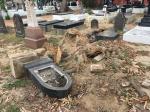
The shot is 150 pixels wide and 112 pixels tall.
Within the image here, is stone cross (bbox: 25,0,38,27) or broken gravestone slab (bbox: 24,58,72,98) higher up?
stone cross (bbox: 25,0,38,27)

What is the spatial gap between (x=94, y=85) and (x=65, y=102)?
862mm

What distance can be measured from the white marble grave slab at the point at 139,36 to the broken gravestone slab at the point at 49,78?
397 cm

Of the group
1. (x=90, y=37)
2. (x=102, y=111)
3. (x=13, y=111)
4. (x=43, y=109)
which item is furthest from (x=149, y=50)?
(x=13, y=111)

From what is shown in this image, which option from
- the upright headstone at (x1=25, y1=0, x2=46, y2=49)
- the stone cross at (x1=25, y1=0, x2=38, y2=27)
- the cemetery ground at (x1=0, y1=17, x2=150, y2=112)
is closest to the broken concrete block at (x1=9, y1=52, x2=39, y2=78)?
the cemetery ground at (x1=0, y1=17, x2=150, y2=112)

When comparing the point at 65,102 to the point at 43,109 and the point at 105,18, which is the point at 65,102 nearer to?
the point at 43,109

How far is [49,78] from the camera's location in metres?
5.05

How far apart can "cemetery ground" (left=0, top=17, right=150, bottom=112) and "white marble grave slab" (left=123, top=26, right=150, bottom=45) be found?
82 cm

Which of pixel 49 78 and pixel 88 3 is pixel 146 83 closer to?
pixel 49 78

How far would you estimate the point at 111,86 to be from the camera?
4.88m

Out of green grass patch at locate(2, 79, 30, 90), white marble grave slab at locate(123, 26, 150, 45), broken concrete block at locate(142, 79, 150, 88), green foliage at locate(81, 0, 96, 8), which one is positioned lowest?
green grass patch at locate(2, 79, 30, 90)

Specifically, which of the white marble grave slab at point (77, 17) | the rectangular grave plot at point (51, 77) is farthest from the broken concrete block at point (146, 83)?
the white marble grave slab at point (77, 17)

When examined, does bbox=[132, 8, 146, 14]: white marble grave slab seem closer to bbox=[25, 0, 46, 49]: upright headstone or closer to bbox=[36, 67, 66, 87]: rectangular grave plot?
bbox=[25, 0, 46, 49]: upright headstone

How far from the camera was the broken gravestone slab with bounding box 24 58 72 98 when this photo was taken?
453 centimetres

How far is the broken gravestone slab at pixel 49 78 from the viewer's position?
4.53 m
